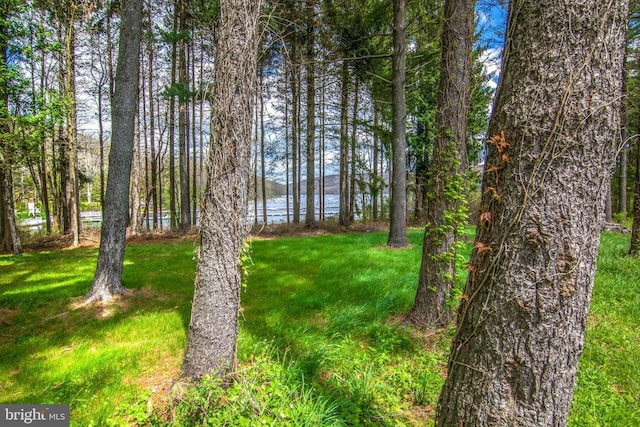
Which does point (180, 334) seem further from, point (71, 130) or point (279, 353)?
point (71, 130)

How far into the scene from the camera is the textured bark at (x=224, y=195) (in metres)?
2.16

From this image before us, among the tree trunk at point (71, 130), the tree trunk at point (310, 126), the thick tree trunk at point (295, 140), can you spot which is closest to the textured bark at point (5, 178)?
the tree trunk at point (71, 130)

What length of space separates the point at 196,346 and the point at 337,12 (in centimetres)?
925

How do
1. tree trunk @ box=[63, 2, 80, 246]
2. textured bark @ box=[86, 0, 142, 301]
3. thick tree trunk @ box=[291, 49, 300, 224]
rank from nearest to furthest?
textured bark @ box=[86, 0, 142, 301]
tree trunk @ box=[63, 2, 80, 246]
thick tree trunk @ box=[291, 49, 300, 224]

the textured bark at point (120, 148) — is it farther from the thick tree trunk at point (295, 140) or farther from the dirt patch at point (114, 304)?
the thick tree trunk at point (295, 140)

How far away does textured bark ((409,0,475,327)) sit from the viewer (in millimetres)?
2965

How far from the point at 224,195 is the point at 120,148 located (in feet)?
9.29

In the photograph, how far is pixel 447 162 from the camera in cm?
300

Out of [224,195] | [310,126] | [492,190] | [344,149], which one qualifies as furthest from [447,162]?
[344,149]

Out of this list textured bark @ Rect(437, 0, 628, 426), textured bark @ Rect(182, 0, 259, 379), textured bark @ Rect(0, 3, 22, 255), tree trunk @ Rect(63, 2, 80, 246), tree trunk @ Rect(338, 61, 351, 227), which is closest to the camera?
textured bark @ Rect(437, 0, 628, 426)

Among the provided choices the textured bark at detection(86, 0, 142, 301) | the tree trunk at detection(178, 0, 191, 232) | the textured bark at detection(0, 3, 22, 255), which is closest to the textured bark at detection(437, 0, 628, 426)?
the textured bark at detection(86, 0, 142, 301)

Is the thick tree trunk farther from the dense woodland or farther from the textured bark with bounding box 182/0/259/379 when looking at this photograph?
the textured bark with bounding box 182/0/259/379

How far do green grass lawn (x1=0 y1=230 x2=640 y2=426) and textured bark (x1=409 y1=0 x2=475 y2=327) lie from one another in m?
0.41

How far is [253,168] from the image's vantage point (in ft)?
7.77
